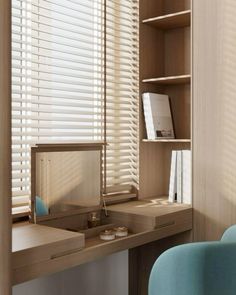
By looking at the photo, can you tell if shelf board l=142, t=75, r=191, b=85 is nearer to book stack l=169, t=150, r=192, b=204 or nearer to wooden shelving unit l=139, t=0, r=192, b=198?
wooden shelving unit l=139, t=0, r=192, b=198

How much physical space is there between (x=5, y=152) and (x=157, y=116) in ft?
4.36

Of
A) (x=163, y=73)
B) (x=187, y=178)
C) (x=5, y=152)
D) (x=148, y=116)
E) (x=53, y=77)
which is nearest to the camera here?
(x=5, y=152)

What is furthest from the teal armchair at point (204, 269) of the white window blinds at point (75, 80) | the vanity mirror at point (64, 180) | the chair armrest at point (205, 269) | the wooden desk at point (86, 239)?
the white window blinds at point (75, 80)

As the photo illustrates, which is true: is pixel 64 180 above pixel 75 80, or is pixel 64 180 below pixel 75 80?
below

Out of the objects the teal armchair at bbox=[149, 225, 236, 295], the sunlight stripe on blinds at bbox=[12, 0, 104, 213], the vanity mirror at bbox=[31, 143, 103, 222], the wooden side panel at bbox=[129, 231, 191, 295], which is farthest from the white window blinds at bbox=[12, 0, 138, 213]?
the teal armchair at bbox=[149, 225, 236, 295]

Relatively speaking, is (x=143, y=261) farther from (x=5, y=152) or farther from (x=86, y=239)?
(x=5, y=152)

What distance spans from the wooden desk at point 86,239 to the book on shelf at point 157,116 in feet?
1.35

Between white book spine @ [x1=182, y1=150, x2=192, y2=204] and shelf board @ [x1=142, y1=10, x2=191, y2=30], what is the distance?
0.79 metres

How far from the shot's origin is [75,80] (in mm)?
2295

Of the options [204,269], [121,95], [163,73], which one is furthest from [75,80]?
[204,269]

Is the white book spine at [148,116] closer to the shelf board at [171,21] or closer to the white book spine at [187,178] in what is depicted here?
the white book spine at [187,178]

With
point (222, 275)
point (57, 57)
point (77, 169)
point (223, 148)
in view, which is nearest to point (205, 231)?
point (223, 148)

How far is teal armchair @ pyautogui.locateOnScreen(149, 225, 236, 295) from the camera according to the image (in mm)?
1399

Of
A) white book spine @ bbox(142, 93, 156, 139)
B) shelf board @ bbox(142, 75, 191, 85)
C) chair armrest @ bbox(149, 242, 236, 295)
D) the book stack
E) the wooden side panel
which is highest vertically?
shelf board @ bbox(142, 75, 191, 85)
